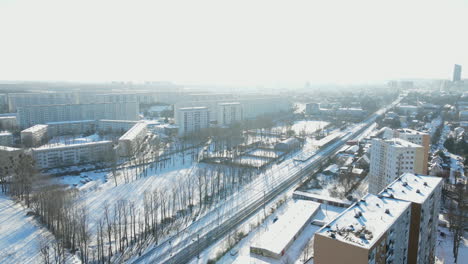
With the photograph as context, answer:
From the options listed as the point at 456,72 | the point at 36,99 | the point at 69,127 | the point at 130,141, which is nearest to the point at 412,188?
the point at 130,141

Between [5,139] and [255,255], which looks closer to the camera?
[255,255]

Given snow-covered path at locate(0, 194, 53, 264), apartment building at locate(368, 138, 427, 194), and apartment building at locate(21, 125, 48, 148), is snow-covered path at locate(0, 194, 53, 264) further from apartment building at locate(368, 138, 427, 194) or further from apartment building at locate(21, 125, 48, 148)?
apartment building at locate(368, 138, 427, 194)

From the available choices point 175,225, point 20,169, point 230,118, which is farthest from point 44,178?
point 230,118

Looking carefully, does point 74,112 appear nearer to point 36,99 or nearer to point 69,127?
point 69,127

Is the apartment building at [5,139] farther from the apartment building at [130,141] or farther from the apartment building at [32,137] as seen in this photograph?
the apartment building at [130,141]

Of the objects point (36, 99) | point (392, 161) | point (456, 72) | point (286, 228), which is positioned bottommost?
point (286, 228)

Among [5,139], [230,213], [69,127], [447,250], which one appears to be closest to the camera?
[447,250]

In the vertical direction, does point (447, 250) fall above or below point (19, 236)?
below

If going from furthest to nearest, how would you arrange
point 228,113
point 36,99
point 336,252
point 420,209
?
point 36,99 → point 228,113 → point 420,209 → point 336,252

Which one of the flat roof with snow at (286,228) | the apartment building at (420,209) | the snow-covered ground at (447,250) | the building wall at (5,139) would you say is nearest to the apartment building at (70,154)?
the building wall at (5,139)
